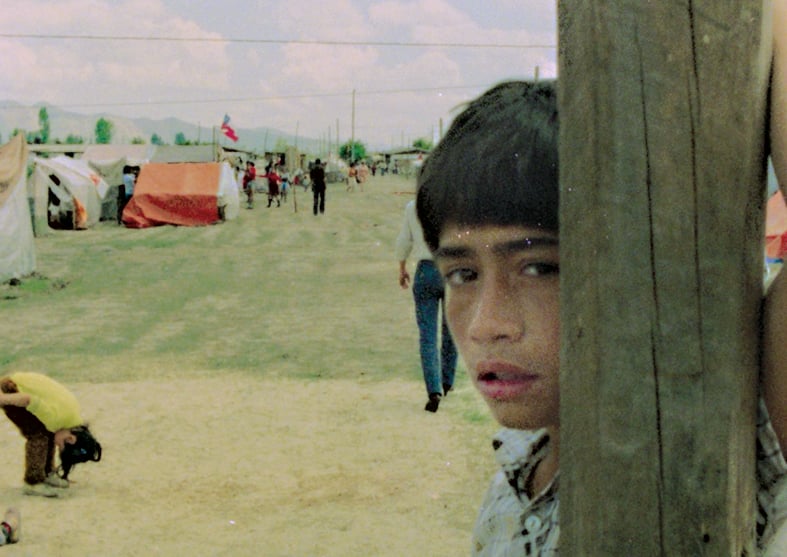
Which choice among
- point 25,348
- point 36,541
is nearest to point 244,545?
point 36,541

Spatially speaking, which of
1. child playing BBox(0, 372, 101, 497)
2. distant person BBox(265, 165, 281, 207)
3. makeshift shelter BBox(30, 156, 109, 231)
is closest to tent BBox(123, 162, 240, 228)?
makeshift shelter BBox(30, 156, 109, 231)

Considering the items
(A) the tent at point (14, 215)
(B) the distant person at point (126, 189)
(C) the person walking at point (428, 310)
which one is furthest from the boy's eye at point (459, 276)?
(B) the distant person at point (126, 189)

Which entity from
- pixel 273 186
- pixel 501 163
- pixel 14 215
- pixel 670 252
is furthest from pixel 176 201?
pixel 670 252

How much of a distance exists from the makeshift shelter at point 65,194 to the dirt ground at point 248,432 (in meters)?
12.5

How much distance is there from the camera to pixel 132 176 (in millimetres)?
28609

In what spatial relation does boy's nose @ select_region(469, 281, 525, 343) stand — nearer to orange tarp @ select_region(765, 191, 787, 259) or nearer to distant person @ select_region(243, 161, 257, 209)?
orange tarp @ select_region(765, 191, 787, 259)

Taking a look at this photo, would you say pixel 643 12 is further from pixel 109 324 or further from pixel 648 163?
pixel 109 324

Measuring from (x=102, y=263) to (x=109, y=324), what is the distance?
7.32m

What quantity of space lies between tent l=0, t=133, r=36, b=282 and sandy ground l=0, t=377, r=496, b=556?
26.7ft

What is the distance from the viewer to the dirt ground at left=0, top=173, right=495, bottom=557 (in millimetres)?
4863

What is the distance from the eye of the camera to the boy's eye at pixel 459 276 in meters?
1.23

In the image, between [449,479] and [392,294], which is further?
[392,294]

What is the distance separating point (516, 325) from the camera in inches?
44.3

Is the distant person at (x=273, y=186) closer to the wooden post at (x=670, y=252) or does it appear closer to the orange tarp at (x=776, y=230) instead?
the orange tarp at (x=776, y=230)
